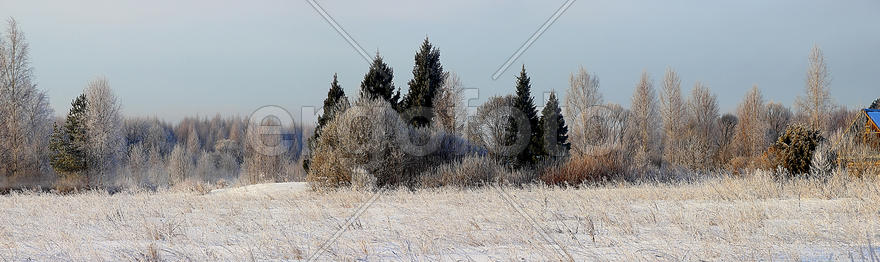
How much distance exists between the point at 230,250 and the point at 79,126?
22131 millimetres

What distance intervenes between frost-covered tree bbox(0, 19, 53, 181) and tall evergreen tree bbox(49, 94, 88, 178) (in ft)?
1.34

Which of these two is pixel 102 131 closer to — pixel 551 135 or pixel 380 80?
pixel 380 80

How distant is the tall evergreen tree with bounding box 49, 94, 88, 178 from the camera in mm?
23844

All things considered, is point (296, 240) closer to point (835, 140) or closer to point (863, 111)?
point (835, 140)

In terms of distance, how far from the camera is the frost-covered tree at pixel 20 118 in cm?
2331

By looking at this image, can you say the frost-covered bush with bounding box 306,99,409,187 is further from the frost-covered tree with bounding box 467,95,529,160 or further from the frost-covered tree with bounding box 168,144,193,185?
the frost-covered tree with bounding box 168,144,193,185

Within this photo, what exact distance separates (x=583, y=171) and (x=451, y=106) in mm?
10970

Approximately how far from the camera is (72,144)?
24.1 metres

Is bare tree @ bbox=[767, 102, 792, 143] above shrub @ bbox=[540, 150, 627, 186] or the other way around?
above

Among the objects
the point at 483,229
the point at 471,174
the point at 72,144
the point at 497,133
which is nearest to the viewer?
the point at 483,229

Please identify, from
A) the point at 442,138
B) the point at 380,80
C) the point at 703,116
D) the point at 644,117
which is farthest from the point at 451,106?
the point at 703,116

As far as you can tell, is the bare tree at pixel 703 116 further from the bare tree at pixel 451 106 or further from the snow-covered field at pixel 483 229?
the snow-covered field at pixel 483 229

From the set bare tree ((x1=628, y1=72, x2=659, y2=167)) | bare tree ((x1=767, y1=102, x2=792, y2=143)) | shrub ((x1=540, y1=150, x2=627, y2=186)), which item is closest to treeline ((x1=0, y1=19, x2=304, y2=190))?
shrub ((x1=540, y1=150, x2=627, y2=186))

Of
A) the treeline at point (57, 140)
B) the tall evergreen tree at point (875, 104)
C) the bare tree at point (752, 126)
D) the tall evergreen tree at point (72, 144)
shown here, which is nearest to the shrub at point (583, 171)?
the treeline at point (57, 140)
